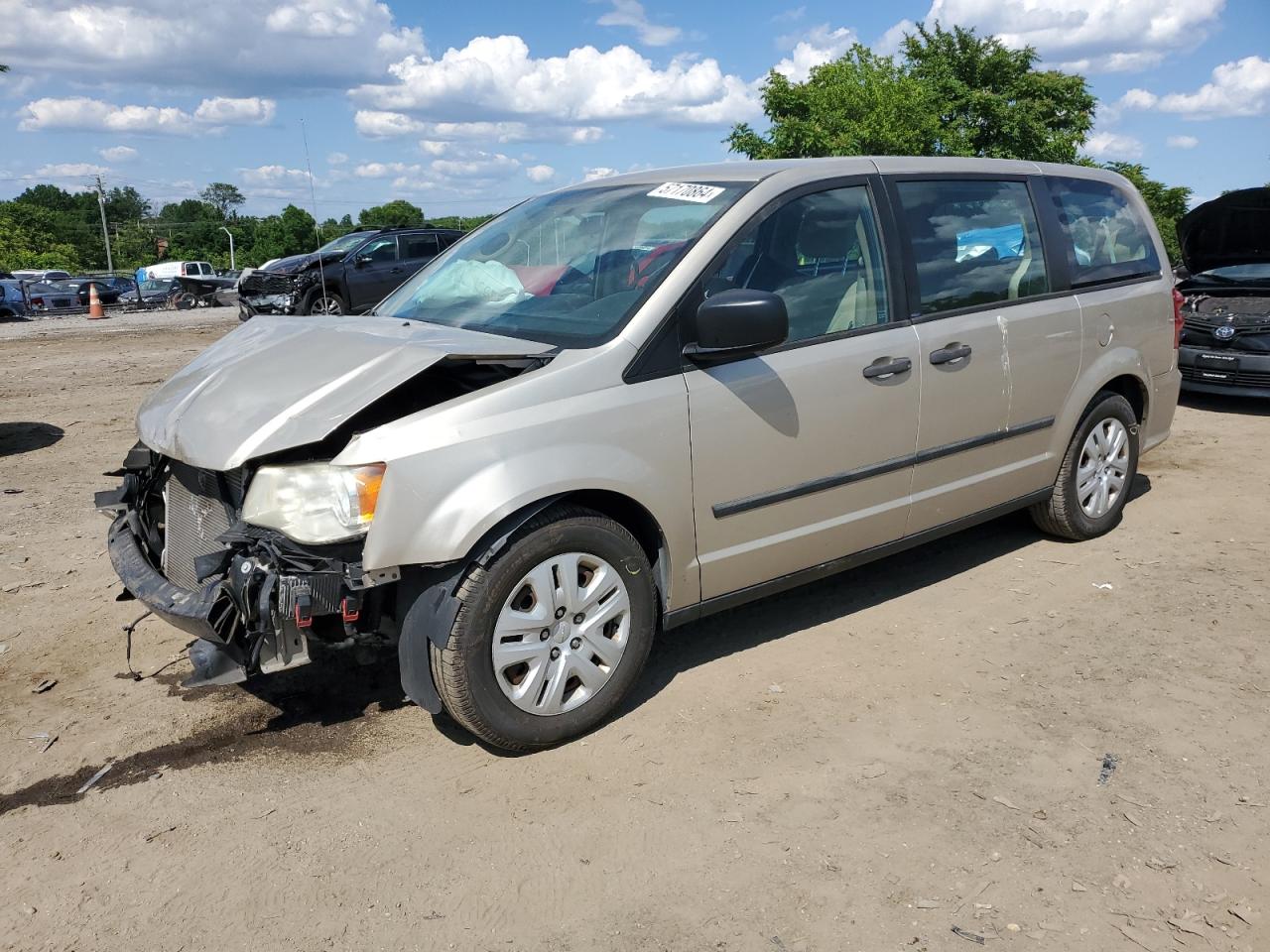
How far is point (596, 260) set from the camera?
402 centimetres

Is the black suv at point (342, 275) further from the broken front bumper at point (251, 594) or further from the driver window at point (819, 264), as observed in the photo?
the broken front bumper at point (251, 594)

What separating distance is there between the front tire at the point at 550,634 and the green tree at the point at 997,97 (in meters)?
30.1

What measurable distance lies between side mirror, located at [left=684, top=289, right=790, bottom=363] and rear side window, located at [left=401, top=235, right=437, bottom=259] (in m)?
15.3

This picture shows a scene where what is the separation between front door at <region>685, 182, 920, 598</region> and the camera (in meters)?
3.73

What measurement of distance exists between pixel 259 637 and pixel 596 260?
1860mm

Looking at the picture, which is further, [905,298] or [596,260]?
[905,298]

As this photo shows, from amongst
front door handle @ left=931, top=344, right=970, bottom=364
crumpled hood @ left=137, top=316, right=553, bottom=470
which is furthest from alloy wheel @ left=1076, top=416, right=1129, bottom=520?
crumpled hood @ left=137, top=316, right=553, bottom=470

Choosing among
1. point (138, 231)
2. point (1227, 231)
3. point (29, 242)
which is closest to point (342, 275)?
point (1227, 231)

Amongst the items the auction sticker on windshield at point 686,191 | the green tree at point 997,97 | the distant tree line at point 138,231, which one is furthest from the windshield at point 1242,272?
the distant tree line at point 138,231

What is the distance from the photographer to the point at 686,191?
4113 millimetres

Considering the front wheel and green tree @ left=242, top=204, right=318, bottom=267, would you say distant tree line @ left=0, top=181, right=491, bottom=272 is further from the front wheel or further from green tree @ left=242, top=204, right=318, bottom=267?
the front wheel

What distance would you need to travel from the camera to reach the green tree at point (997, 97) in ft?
102

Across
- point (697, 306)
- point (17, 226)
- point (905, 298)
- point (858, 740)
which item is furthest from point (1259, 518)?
point (17, 226)

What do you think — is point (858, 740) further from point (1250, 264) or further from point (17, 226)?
point (17, 226)
